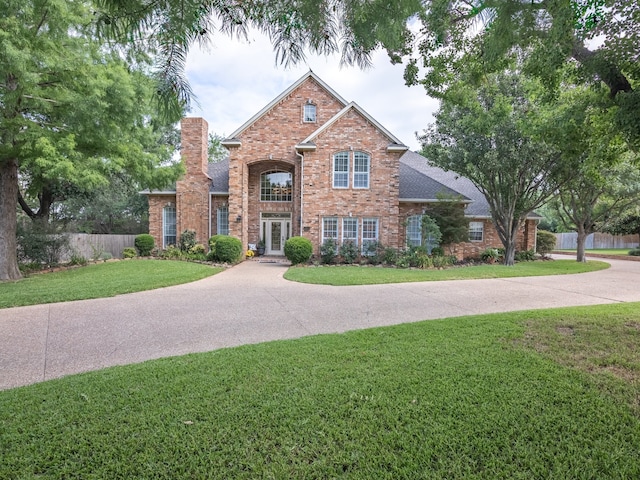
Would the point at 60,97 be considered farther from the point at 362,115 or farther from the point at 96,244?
the point at 362,115

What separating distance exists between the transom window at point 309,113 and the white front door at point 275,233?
5.61 m

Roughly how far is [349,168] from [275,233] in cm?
593

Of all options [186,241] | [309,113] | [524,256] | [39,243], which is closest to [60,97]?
[39,243]

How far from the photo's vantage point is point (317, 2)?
2521 mm

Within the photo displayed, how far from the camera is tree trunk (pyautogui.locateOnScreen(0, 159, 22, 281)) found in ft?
34.8

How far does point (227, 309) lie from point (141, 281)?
4.41m

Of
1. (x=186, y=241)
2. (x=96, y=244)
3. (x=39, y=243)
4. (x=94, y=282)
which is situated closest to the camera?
(x=94, y=282)

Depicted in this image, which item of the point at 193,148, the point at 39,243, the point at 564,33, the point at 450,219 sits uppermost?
the point at 193,148

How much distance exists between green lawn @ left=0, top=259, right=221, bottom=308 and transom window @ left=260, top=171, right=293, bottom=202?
6.83 meters

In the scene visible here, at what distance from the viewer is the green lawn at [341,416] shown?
222 centimetres

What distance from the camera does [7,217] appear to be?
10.8 meters

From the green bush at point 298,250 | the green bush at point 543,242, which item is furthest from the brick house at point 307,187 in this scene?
the green bush at point 543,242

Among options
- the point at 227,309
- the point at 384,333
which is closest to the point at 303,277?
the point at 227,309

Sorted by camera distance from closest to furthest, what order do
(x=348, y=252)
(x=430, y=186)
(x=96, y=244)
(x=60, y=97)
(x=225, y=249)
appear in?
(x=60, y=97) → (x=225, y=249) → (x=348, y=252) → (x=96, y=244) → (x=430, y=186)
